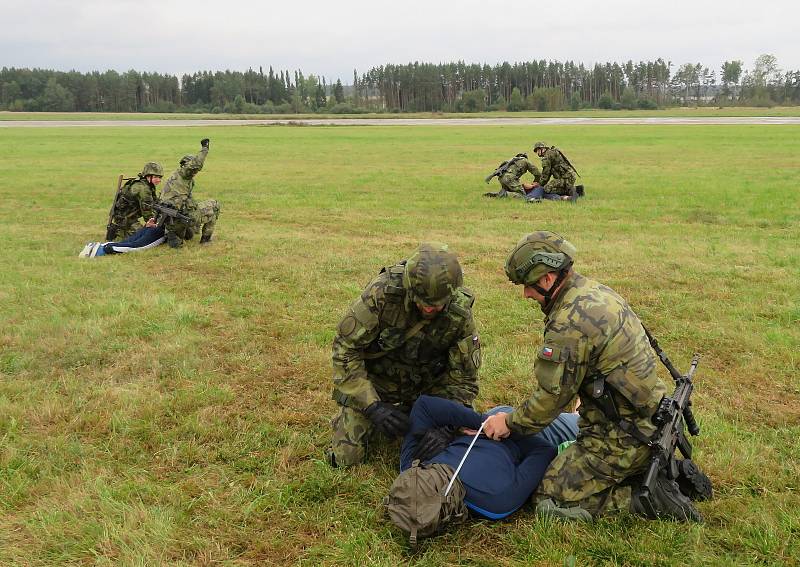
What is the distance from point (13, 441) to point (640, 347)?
4828 mm

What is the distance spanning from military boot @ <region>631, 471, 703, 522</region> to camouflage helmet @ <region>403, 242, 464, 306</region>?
1730mm

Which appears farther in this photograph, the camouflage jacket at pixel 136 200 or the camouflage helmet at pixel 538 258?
the camouflage jacket at pixel 136 200

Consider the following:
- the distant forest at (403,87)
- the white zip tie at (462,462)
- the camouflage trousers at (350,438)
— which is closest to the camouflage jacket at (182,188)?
the camouflage trousers at (350,438)

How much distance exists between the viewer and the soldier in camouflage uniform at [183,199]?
11.5m

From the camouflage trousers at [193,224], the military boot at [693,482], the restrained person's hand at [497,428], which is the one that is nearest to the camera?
the military boot at [693,482]

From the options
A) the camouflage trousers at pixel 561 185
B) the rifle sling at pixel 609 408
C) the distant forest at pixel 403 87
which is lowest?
the rifle sling at pixel 609 408

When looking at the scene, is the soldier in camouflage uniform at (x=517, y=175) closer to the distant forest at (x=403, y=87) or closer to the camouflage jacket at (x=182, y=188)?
the camouflage jacket at (x=182, y=188)

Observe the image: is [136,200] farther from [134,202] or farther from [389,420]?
[389,420]

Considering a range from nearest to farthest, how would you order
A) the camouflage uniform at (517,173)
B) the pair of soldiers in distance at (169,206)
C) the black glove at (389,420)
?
the black glove at (389,420) → the pair of soldiers in distance at (169,206) → the camouflage uniform at (517,173)

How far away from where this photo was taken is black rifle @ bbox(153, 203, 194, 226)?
11.4 meters

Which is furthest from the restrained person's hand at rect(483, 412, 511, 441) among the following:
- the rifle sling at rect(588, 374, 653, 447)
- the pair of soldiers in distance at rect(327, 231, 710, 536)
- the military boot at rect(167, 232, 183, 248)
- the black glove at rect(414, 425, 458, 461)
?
the military boot at rect(167, 232, 183, 248)

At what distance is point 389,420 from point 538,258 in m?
1.66

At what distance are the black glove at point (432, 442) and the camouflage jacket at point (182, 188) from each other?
8674 millimetres

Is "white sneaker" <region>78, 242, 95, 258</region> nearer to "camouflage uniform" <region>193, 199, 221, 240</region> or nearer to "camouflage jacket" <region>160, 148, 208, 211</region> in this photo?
"camouflage jacket" <region>160, 148, 208, 211</region>
